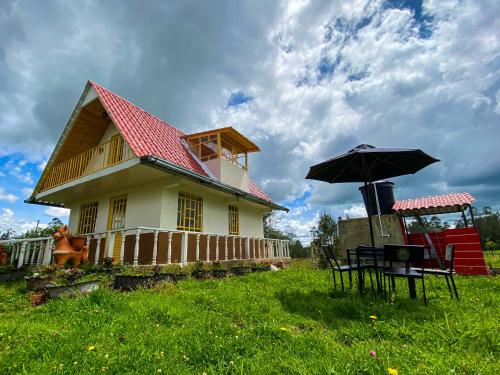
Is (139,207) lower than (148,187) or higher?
lower

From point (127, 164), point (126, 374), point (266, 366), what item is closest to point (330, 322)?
→ point (266, 366)

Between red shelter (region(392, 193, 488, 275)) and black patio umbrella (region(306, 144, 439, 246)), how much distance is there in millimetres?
3707

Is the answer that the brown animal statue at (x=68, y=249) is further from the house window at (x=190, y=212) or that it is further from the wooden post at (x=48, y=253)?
the house window at (x=190, y=212)

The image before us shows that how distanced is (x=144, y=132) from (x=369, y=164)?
25.7 ft

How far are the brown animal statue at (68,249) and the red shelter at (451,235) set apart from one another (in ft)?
32.6

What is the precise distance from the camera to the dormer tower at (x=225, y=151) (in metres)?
10.8

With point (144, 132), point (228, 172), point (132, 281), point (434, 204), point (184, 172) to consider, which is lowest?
point (132, 281)

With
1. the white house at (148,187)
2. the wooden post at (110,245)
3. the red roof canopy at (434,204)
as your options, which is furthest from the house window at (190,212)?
the red roof canopy at (434,204)

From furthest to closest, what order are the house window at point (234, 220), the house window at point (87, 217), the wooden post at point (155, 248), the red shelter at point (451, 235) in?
the house window at point (234, 220) < the house window at point (87, 217) < the red shelter at point (451, 235) < the wooden post at point (155, 248)

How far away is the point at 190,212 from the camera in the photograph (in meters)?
9.51

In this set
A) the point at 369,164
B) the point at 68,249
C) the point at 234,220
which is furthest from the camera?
the point at 234,220

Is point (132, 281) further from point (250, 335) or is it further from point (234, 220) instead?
point (234, 220)

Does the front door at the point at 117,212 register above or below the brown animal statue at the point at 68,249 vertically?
above

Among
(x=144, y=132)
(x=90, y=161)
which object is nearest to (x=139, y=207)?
(x=144, y=132)
